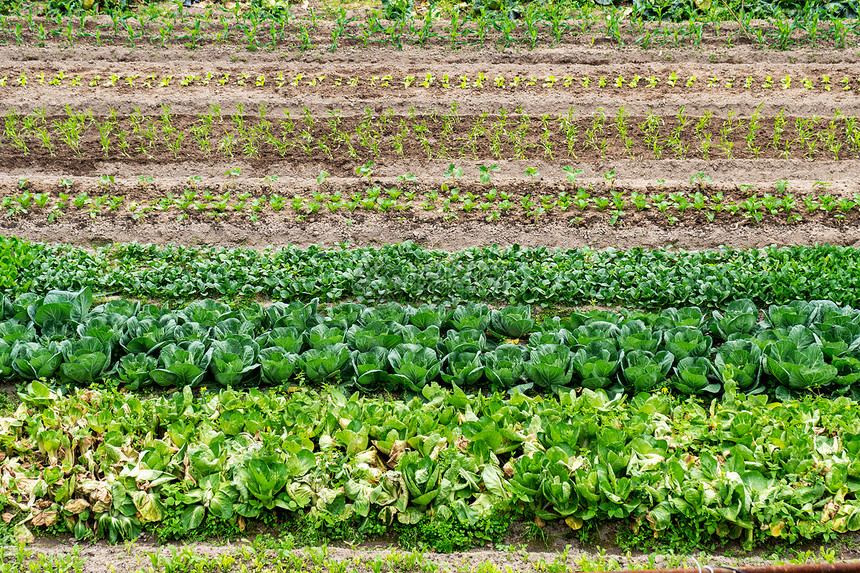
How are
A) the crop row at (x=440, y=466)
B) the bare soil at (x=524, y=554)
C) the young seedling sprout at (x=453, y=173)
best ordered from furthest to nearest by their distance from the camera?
1. the young seedling sprout at (x=453, y=173)
2. the crop row at (x=440, y=466)
3. the bare soil at (x=524, y=554)

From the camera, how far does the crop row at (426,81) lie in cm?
991

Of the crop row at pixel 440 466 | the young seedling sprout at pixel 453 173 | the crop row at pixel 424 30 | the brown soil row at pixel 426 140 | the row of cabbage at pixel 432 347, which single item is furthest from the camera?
the crop row at pixel 424 30

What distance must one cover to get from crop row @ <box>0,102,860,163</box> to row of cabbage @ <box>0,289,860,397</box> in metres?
3.66

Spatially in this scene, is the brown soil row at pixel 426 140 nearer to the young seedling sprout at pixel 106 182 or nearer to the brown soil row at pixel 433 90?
the brown soil row at pixel 433 90

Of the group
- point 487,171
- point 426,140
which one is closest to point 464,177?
point 487,171

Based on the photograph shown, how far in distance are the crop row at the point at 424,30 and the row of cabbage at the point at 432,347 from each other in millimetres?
7235

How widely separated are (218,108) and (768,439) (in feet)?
25.8

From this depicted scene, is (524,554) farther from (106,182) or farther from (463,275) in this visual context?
(106,182)

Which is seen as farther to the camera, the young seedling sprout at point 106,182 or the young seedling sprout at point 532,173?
the young seedling sprout at point 106,182

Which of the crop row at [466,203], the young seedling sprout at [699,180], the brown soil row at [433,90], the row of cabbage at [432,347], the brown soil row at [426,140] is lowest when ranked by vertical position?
the row of cabbage at [432,347]

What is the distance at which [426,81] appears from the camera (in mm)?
10172

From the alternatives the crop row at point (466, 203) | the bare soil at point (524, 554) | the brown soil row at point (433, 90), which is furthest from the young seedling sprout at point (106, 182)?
the bare soil at point (524, 554)

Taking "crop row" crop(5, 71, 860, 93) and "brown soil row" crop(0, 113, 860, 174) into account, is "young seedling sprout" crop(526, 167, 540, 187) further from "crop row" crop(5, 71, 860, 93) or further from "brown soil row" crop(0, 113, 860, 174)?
"crop row" crop(5, 71, 860, 93)

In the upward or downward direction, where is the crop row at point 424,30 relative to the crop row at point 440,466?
upward
